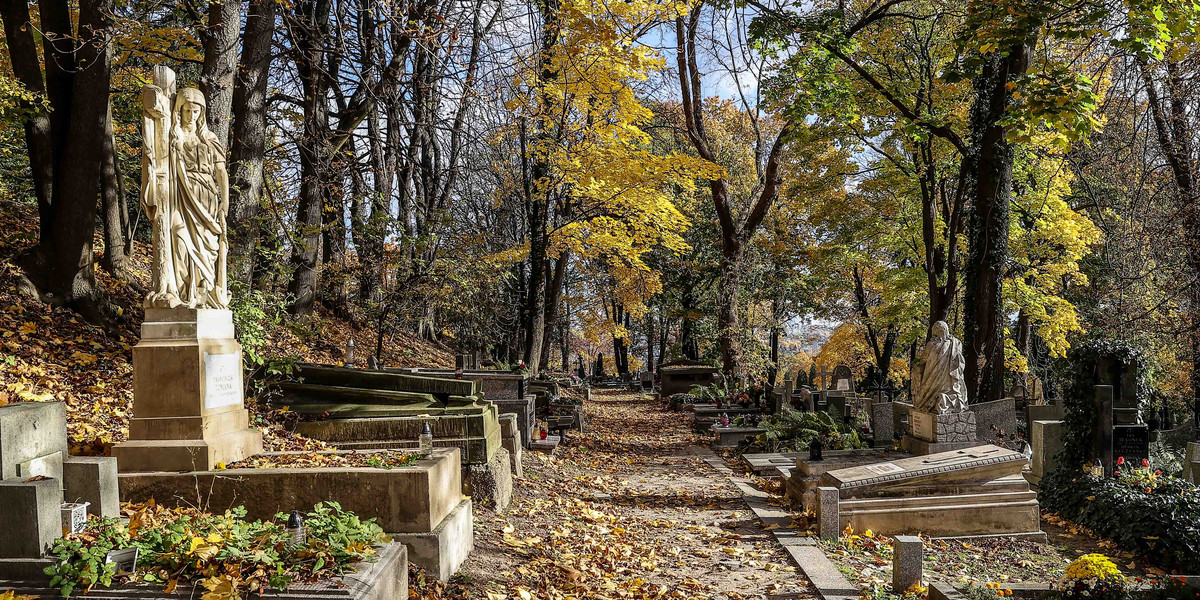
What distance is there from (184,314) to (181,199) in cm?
107

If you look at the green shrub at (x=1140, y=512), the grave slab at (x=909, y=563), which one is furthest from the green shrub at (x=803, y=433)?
the grave slab at (x=909, y=563)

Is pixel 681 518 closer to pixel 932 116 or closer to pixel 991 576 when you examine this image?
pixel 991 576

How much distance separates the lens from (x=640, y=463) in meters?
14.5

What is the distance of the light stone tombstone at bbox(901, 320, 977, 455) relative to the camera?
11.1m

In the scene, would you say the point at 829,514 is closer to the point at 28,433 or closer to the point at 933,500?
the point at 933,500

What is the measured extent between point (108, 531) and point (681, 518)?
6.62 m

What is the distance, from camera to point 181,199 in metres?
6.84

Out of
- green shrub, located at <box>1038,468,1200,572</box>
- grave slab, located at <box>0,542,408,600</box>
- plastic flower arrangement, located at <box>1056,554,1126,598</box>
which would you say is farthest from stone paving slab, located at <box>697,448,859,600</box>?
grave slab, located at <box>0,542,408,600</box>

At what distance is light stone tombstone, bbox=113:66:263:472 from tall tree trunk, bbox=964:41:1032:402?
40.1 feet

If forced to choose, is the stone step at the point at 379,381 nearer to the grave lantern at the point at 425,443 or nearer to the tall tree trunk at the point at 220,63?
the grave lantern at the point at 425,443

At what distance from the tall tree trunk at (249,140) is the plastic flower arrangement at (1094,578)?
1025 centimetres

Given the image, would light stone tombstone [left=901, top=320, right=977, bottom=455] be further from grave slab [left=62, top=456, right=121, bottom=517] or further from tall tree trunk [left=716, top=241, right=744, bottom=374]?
tall tree trunk [left=716, top=241, right=744, bottom=374]

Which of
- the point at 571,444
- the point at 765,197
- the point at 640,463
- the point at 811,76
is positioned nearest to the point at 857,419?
the point at 640,463

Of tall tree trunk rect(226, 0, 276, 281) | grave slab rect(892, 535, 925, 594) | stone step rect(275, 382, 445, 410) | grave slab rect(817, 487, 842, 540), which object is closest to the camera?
grave slab rect(892, 535, 925, 594)
